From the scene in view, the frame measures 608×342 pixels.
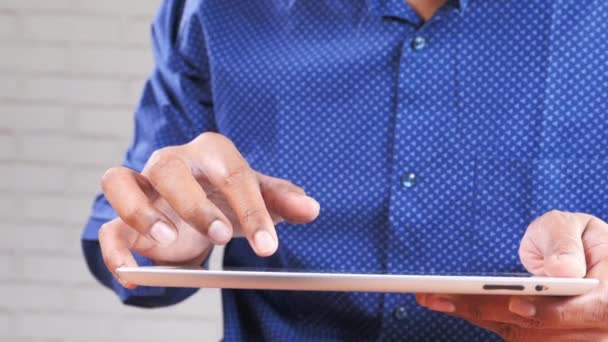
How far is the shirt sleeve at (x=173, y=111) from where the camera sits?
3.84ft

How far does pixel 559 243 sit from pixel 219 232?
0.93 feet

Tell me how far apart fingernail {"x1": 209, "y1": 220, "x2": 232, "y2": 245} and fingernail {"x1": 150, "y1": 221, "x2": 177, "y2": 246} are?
3cm

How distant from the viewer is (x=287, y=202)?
2.68 feet

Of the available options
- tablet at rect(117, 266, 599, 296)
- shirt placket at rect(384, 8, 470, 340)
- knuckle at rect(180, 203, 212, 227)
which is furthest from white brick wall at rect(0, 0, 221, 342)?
tablet at rect(117, 266, 599, 296)

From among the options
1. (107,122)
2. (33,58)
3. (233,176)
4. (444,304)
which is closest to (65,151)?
(107,122)

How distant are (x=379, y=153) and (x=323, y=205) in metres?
0.09

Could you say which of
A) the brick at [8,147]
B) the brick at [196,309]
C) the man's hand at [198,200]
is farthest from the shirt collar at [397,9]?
the brick at [8,147]

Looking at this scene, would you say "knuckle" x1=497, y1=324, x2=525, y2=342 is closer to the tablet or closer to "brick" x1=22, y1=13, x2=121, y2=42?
the tablet

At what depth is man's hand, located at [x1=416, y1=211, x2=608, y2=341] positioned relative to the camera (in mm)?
694

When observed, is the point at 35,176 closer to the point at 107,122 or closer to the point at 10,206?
the point at 10,206

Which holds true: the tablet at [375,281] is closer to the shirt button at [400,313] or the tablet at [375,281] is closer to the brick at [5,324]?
the shirt button at [400,313]

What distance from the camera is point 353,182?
1.05 metres

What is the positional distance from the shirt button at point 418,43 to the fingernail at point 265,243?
0.36 meters

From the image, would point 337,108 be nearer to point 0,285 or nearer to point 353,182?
point 353,182
